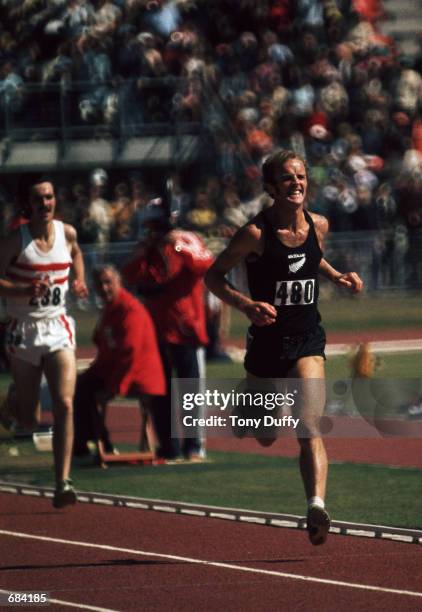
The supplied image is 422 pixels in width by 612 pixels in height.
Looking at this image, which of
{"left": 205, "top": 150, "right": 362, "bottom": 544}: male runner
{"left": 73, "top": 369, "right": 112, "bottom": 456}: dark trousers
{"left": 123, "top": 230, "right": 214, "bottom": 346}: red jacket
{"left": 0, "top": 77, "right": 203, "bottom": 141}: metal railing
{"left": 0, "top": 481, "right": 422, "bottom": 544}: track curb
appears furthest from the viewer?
{"left": 0, "top": 77, "right": 203, "bottom": 141}: metal railing

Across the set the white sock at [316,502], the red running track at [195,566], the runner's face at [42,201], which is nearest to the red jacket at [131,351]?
the red running track at [195,566]

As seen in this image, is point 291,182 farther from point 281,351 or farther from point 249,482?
point 249,482

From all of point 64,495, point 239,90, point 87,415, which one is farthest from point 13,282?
point 239,90

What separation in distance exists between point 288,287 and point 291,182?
518mm

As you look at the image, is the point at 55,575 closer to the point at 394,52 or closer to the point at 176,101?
the point at 176,101

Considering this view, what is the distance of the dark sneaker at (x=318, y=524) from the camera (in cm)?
788

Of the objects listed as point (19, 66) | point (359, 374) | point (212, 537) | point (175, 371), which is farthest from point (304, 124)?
point (212, 537)

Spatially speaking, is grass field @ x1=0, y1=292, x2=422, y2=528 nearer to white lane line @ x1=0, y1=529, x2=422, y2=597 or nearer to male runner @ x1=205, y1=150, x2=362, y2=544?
male runner @ x1=205, y1=150, x2=362, y2=544

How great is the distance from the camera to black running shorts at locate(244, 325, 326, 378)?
8188 millimetres

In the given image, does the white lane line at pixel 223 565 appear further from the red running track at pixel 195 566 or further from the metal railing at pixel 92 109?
the metal railing at pixel 92 109

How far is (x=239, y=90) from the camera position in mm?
26344

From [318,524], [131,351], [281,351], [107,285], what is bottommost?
[318,524]

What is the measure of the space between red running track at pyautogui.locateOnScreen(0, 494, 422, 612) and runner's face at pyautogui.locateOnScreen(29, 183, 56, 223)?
1.83 m

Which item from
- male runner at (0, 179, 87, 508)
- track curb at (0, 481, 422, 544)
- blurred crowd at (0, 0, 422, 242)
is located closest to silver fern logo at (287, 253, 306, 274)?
track curb at (0, 481, 422, 544)
